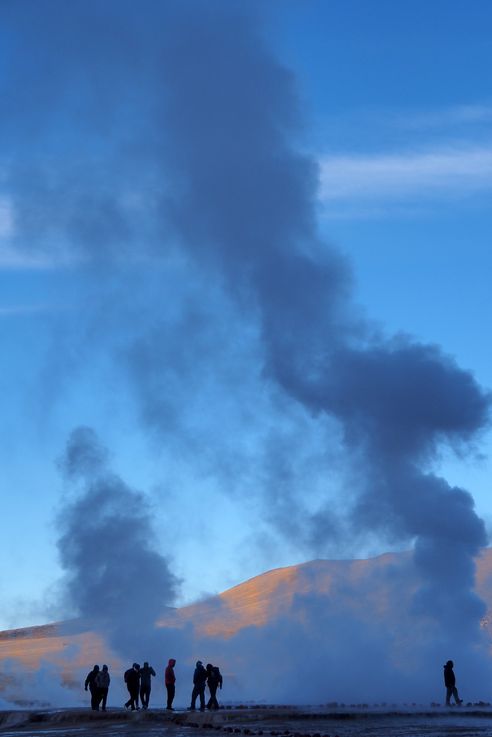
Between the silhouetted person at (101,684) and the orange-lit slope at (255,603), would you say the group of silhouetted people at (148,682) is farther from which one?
the orange-lit slope at (255,603)

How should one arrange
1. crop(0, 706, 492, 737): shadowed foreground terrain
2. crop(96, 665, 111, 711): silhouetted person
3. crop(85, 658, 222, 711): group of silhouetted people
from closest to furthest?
crop(0, 706, 492, 737): shadowed foreground terrain < crop(85, 658, 222, 711): group of silhouetted people < crop(96, 665, 111, 711): silhouetted person

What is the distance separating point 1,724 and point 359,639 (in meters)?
34.4

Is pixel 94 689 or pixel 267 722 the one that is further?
pixel 94 689

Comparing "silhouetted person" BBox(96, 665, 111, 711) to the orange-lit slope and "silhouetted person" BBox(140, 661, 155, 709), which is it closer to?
"silhouetted person" BBox(140, 661, 155, 709)

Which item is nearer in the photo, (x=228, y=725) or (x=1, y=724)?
(x=228, y=725)

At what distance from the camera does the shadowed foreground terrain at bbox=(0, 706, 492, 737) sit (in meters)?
24.8

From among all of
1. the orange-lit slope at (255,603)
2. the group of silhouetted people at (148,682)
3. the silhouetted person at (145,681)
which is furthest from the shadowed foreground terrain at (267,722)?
the orange-lit slope at (255,603)

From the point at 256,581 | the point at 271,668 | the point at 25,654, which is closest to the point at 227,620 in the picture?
the point at 25,654

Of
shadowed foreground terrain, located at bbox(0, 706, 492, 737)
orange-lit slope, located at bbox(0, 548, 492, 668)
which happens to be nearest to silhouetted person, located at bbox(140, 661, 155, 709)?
shadowed foreground terrain, located at bbox(0, 706, 492, 737)

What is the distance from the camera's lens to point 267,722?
28594 mm

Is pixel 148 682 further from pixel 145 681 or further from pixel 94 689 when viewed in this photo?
pixel 94 689

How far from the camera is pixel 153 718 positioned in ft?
103

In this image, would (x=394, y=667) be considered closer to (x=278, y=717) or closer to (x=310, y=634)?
(x=310, y=634)

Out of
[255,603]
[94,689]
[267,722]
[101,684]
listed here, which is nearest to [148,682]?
[101,684]
